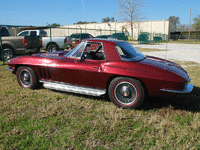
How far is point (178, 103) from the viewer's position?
12.8ft

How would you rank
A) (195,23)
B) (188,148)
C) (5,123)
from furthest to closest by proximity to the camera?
(195,23) < (5,123) < (188,148)

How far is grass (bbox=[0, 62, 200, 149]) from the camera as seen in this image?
248 cm

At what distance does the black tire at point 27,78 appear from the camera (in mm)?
4488

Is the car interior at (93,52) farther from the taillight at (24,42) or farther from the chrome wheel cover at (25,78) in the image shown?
the taillight at (24,42)

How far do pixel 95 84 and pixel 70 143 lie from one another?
155cm

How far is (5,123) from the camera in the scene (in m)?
2.96

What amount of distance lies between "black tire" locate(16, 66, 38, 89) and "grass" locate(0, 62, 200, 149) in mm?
336

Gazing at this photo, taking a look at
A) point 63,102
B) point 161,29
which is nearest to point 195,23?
point 161,29

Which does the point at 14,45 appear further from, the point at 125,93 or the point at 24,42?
the point at 125,93

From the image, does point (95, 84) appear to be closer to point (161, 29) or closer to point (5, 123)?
point (5, 123)

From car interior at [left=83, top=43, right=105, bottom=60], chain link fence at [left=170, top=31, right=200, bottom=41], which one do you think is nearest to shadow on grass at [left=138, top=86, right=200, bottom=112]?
car interior at [left=83, top=43, right=105, bottom=60]

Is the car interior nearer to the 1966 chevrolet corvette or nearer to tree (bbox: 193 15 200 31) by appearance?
the 1966 chevrolet corvette

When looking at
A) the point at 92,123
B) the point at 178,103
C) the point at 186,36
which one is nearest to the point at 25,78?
the point at 92,123

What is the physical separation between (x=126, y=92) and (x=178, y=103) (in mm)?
1357
